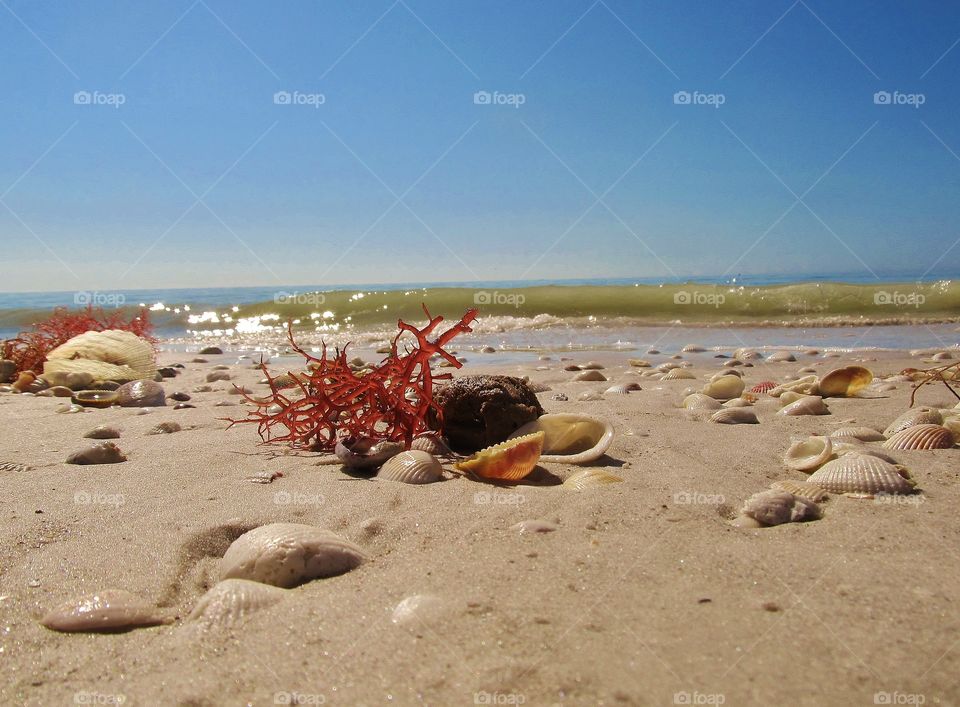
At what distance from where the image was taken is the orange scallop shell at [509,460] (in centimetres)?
278

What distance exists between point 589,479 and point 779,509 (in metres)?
0.68

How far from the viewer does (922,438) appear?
10.2 ft

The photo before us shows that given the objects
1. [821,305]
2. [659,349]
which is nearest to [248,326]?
[659,349]

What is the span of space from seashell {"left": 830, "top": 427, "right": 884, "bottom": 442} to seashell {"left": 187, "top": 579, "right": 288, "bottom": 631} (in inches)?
108

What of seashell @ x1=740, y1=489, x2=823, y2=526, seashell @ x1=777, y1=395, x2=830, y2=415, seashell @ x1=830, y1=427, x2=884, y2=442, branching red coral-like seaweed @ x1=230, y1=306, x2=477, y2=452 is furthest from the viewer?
seashell @ x1=777, y1=395, x2=830, y2=415

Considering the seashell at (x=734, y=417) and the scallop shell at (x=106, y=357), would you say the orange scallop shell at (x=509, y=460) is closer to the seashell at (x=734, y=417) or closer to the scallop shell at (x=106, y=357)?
the seashell at (x=734, y=417)

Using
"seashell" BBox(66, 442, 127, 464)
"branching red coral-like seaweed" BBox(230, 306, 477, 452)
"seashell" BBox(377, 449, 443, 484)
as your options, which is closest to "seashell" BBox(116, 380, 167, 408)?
"seashell" BBox(66, 442, 127, 464)

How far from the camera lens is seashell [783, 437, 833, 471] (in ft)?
9.46

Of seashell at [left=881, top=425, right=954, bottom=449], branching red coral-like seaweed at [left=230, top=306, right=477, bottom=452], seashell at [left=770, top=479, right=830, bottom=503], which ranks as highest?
branching red coral-like seaweed at [left=230, top=306, right=477, bottom=452]

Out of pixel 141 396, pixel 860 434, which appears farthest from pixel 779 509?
pixel 141 396

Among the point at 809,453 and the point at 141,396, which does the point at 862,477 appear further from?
the point at 141,396

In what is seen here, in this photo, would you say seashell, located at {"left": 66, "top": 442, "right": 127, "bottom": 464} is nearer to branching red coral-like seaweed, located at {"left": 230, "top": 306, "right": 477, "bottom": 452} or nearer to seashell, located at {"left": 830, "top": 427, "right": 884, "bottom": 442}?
branching red coral-like seaweed, located at {"left": 230, "top": 306, "right": 477, "bottom": 452}

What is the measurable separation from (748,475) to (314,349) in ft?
32.5

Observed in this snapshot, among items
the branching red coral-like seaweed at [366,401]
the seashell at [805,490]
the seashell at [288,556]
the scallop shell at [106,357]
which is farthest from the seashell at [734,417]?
the scallop shell at [106,357]
